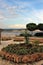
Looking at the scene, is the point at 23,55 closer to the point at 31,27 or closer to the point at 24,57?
the point at 24,57

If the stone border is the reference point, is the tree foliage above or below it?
above

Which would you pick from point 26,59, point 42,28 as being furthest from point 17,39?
point 26,59

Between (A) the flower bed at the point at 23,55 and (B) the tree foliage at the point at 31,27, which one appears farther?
(B) the tree foliage at the point at 31,27

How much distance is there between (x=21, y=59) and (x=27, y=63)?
41cm

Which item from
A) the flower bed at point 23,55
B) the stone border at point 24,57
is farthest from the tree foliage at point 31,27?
the stone border at point 24,57

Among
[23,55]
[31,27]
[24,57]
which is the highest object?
[31,27]

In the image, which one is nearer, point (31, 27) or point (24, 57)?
point (24, 57)

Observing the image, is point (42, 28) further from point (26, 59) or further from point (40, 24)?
point (26, 59)

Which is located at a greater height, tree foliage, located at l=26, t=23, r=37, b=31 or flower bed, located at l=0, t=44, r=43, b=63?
tree foliage, located at l=26, t=23, r=37, b=31

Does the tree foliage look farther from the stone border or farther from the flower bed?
the stone border

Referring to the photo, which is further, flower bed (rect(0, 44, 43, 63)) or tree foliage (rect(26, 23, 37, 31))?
tree foliage (rect(26, 23, 37, 31))

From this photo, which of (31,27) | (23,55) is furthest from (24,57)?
(31,27)

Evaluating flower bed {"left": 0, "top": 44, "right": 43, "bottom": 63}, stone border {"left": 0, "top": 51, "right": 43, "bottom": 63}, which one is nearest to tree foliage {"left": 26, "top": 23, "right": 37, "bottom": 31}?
flower bed {"left": 0, "top": 44, "right": 43, "bottom": 63}

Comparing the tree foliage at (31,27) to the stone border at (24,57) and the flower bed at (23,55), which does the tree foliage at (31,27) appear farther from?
the stone border at (24,57)
